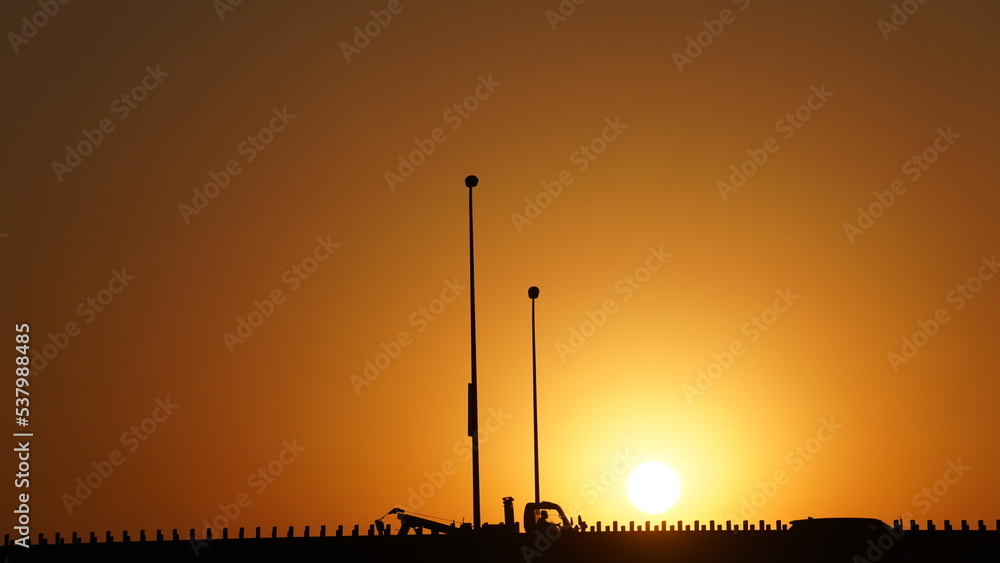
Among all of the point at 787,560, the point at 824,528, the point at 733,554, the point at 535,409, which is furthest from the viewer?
the point at 535,409

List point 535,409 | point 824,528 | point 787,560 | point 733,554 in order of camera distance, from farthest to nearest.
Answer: point 535,409, point 733,554, point 787,560, point 824,528

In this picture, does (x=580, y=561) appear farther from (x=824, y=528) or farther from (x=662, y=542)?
(x=824, y=528)

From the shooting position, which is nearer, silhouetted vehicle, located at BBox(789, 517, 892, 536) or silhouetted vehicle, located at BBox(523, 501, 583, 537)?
silhouetted vehicle, located at BBox(789, 517, 892, 536)

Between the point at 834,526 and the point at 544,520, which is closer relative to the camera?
the point at 834,526

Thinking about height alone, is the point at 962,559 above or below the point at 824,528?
above

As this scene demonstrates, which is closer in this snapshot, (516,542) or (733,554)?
(516,542)

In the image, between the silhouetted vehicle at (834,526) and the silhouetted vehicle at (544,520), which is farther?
the silhouetted vehicle at (544,520)

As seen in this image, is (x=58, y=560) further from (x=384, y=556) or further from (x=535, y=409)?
(x=535, y=409)

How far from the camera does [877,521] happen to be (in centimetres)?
3669

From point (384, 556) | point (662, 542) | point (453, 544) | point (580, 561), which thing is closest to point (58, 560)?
point (384, 556)

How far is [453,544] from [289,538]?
793cm

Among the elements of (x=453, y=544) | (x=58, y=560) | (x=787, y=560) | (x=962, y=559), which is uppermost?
(x=962, y=559)

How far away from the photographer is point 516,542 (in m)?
37.4

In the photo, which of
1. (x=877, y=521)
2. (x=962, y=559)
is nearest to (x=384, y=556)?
(x=877, y=521)
